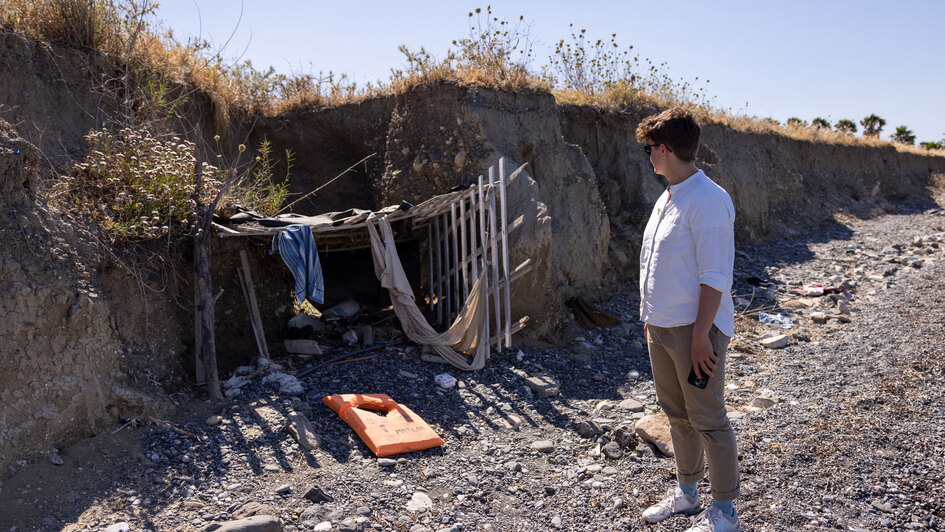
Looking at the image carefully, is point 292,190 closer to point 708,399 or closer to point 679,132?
point 679,132

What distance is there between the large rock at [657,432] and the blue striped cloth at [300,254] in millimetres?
2819

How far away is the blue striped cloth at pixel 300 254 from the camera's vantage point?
539cm

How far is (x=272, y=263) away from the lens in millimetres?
6395

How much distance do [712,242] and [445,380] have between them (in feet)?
10.5

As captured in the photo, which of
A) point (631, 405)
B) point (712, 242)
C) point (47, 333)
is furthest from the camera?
point (631, 405)

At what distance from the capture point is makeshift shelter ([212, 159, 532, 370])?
5.77m

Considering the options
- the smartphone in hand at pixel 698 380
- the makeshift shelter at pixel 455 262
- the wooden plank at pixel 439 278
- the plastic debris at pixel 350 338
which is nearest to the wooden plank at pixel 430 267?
the wooden plank at pixel 439 278

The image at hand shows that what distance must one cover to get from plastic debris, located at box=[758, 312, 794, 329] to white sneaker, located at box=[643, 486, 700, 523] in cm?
513

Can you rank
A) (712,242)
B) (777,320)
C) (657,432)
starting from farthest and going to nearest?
1. (777,320)
2. (657,432)
3. (712,242)

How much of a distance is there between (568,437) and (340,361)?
213 cm

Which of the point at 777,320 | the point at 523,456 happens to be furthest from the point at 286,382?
the point at 777,320

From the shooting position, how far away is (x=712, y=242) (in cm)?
268

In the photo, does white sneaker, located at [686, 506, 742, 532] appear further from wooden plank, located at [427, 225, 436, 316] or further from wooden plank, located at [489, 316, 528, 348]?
wooden plank, located at [427, 225, 436, 316]

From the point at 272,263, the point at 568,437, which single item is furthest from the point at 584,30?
the point at 568,437
